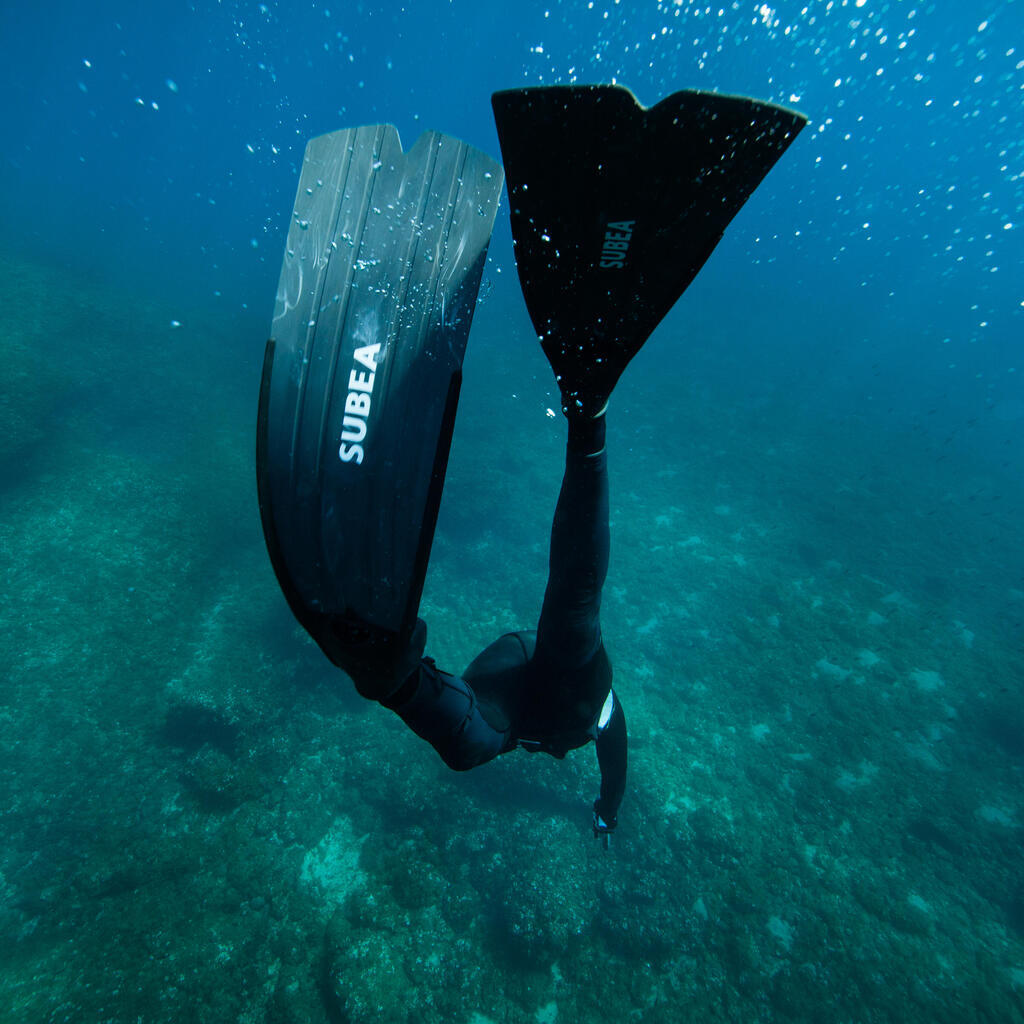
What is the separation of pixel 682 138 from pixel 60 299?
21.4m

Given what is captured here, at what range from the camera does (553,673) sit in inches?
118

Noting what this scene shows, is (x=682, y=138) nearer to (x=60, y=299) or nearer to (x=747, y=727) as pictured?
(x=747, y=727)

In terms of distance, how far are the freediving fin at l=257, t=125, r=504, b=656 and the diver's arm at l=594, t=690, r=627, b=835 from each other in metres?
2.81

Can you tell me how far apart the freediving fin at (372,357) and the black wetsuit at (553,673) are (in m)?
0.59

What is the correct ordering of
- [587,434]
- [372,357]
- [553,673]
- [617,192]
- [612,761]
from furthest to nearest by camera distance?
1. [612,761]
2. [553,673]
3. [587,434]
4. [372,357]
5. [617,192]

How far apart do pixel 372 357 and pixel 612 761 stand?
401 centimetres

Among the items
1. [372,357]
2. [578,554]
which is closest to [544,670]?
[578,554]

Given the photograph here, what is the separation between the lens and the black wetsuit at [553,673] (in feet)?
7.19

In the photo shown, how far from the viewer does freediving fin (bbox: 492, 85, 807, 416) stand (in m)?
1.36

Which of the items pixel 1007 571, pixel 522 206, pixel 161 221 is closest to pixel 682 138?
pixel 522 206

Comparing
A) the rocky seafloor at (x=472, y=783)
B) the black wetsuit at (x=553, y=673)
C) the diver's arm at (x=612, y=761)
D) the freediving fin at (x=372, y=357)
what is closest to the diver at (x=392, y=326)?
the freediving fin at (x=372, y=357)

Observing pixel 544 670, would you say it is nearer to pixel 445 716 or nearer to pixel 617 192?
pixel 445 716

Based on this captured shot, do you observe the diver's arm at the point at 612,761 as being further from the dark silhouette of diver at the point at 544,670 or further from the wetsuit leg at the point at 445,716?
the wetsuit leg at the point at 445,716

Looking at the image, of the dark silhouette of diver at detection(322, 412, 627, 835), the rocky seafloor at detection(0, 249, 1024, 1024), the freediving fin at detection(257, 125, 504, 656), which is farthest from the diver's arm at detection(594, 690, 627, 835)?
the freediving fin at detection(257, 125, 504, 656)
